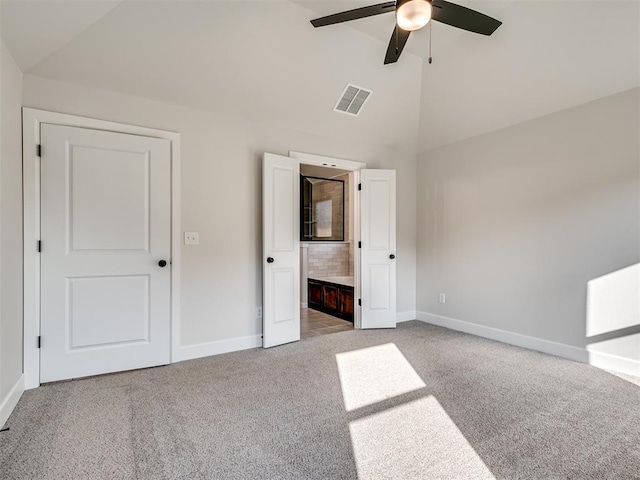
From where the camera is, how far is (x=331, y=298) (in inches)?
212

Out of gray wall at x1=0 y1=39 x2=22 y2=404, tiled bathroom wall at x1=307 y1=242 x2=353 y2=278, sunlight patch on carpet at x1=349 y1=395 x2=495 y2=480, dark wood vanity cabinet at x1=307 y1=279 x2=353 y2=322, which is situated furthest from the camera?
tiled bathroom wall at x1=307 y1=242 x2=353 y2=278

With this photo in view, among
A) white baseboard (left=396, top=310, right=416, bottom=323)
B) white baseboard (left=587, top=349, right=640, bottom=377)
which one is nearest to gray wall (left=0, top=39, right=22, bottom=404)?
white baseboard (left=396, top=310, right=416, bottom=323)

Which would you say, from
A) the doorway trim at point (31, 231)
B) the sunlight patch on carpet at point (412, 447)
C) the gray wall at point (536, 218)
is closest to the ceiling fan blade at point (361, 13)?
the doorway trim at point (31, 231)

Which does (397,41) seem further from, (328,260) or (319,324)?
(328,260)

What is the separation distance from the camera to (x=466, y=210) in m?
4.29

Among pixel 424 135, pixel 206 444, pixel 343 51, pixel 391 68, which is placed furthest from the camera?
pixel 424 135

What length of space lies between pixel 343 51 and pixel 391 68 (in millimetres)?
623

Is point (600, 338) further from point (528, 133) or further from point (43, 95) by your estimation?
point (43, 95)

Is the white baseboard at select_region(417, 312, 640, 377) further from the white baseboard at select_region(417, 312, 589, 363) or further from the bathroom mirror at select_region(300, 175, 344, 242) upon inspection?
the bathroom mirror at select_region(300, 175, 344, 242)

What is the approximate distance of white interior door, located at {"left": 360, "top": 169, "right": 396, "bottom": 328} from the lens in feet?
14.6

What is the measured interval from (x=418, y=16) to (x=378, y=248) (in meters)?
2.92

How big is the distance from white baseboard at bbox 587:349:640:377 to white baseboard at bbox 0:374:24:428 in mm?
4585

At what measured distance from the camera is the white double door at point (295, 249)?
3676 mm

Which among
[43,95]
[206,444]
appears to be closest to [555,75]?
[206,444]
